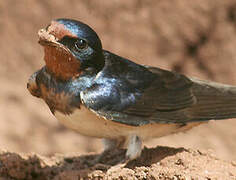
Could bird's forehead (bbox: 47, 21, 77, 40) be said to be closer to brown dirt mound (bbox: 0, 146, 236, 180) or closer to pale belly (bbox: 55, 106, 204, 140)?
pale belly (bbox: 55, 106, 204, 140)

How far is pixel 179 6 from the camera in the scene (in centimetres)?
658

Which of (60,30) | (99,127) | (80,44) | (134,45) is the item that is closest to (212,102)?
(99,127)

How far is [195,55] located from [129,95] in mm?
3337

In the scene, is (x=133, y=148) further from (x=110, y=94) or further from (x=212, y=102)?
(x=212, y=102)

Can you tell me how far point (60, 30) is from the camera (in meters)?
3.25

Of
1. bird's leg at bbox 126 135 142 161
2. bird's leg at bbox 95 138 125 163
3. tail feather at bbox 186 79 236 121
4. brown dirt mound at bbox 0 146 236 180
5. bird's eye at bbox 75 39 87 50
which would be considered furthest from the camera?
bird's leg at bbox 95 138 125 163

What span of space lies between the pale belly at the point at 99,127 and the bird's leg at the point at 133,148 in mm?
30

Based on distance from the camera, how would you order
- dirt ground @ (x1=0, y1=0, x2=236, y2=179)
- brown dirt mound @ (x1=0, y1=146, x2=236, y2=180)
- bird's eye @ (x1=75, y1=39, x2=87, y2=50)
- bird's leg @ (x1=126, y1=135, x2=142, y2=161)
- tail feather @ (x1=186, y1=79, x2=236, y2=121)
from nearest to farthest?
1. brown dirt mound @ (x1=0, y1=146, x2=236, y2=180)
2. bird's eye @ (x1=75, y1=39, x2=87, y2=50)
3. bird's leg @ (x1=126, y1=135, x2=142, y2=161)
4. tail feather @ (x1=186, y1=79, x2=236, y2=121)
5. dirt ground @ (x1=0, y1=0, x2=236, y2=179)

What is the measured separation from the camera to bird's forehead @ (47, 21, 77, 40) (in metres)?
3.24

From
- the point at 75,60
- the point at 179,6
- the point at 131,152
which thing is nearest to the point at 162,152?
the point at 131,152

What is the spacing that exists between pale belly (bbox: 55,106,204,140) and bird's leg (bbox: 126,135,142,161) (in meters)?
0.03

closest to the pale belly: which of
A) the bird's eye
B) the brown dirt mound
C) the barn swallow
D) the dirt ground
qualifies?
the barn swallow

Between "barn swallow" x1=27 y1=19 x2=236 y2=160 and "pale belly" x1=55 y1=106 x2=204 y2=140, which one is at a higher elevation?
"barn swallow" x1=27 y1=19 x2=236 y2=160

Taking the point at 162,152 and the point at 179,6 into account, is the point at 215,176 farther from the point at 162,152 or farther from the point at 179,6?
the point at 179,6
